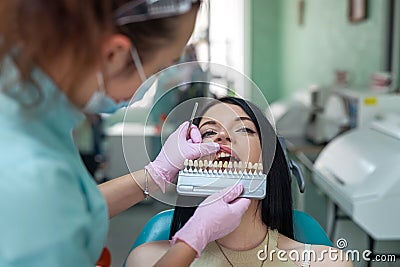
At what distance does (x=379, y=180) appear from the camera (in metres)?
1.62

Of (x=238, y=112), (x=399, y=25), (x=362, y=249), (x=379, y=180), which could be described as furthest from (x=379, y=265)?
(x=399, y=25)

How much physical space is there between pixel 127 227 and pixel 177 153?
312 mm

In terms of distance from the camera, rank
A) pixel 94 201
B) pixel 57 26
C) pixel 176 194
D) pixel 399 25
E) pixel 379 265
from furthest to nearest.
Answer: pixel 399 25 → pixel 379 265 → pixel 176 194 → pixel 94 201 → pixel 57 26

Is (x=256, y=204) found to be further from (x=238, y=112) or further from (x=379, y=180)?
(x=379, y=180)

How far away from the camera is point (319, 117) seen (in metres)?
2.94

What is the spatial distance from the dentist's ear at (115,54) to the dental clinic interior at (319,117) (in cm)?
11

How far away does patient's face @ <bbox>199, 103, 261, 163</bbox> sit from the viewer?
974 millimetres

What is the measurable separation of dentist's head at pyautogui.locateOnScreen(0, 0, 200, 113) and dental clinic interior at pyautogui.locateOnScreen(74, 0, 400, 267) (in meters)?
0.08

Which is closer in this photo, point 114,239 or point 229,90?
point 229,90

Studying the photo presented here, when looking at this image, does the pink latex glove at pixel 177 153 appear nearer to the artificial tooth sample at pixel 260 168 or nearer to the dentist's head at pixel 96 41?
the artificial tooth sample at pixel 260 168

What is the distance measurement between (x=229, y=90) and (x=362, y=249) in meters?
0.47

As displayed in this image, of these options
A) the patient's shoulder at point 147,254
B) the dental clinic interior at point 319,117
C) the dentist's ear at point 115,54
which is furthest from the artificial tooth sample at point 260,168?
the dentist's ear at point 115,54

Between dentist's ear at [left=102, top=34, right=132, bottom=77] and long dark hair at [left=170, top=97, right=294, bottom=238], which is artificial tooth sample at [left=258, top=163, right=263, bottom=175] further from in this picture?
dentist's ear at [left=102, top=34, right=132, bottom=77]

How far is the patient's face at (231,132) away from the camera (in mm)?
974
